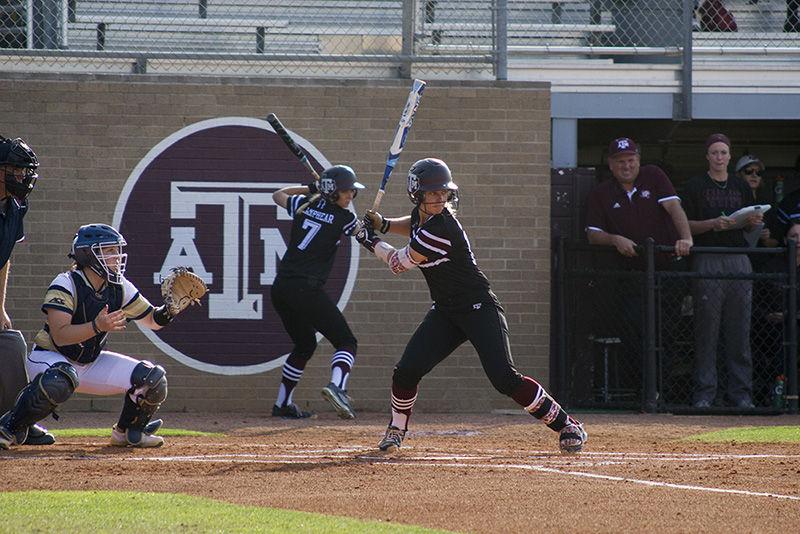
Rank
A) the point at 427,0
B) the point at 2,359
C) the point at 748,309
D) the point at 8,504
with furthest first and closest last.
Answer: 1. the point at 427,0
2. the point at 748,309
3. the point at 2,359
4. the point at 8,504

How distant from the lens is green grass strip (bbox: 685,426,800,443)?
913cm

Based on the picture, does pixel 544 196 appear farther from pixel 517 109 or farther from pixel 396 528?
pixel 396 528

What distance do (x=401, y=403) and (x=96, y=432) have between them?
9.00ft

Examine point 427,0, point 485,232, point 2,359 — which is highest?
point 427,0

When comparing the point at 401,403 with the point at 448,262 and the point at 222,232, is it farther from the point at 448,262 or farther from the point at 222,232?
the point at 222,232

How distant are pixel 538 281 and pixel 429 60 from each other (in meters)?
2.44

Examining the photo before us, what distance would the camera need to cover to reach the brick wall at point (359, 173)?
1156 centimetres

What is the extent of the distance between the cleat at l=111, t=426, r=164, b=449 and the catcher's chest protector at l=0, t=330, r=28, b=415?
2.29ft

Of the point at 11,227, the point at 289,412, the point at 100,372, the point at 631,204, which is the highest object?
the point at 631,204

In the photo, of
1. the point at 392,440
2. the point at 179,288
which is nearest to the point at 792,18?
Answer: the point at 392,440

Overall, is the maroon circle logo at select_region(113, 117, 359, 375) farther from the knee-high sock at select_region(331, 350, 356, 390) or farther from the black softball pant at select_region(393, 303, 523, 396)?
the black softball pant at select_region(393, 303, 523, 396)

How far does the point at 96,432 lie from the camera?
9312mm

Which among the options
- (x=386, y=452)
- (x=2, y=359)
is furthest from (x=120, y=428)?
(x=386, y=452)

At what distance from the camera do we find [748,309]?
11258 millimetres
